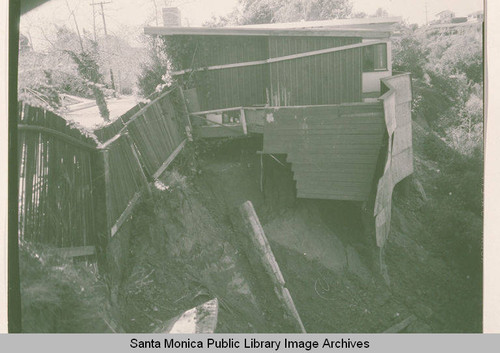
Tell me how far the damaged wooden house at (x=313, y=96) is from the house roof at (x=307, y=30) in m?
0.02

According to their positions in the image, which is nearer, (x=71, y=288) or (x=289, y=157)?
(x=71, y=288)

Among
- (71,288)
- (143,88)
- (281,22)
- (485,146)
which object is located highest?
(281,22)

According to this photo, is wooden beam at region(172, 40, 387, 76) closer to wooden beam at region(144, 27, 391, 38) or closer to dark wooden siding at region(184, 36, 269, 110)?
dark wooden siding at region(184, 36, 269, 110)

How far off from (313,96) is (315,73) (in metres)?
0.57

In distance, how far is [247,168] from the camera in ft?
31.8

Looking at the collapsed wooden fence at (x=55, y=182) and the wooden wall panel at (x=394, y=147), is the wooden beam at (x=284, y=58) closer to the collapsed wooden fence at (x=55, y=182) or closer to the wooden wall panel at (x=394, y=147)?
the wooden wall panel at (x=394, y=147)

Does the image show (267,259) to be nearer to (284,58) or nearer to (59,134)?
(59,134)

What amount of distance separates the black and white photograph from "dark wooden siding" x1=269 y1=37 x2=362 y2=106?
4 centimetres

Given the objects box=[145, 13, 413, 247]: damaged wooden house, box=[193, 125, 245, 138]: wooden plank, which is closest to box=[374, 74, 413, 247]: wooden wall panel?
box=[145, 13, 413, 247]: damaged wooden house

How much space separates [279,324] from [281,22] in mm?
7281

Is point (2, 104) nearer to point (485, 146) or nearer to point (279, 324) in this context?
point (279, 324)

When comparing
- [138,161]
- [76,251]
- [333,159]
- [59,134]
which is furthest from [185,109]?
[76,251]
